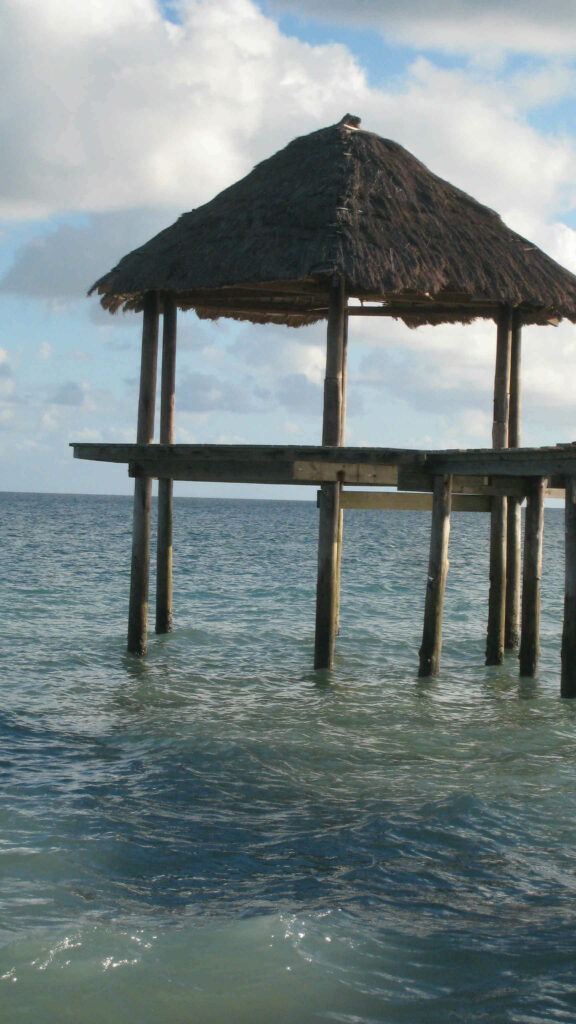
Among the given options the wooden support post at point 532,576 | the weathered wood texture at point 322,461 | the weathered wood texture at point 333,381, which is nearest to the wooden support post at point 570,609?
the weathered wood texture at point 322,461

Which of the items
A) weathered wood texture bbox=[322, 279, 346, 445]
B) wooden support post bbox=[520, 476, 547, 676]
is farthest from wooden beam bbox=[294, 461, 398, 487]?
wooden support post bbox=[520, 476, 547, 676]

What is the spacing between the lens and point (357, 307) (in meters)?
13.9

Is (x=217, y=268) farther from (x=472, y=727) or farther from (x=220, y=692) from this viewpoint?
(x=472, y=727)

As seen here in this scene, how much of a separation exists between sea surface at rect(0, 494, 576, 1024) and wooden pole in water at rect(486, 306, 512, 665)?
1.50 feet

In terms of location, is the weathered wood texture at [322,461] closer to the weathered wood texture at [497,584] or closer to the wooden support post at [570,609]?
the wooden support post at [570,609]

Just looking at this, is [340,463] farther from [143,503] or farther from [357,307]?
[357,307]

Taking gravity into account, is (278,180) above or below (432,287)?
above

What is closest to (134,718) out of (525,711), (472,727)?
(472,727)

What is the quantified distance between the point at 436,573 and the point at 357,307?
4.50 m

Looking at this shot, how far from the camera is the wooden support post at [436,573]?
10.9 meters

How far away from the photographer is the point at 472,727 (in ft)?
31.4

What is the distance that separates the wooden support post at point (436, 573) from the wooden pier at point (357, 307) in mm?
15

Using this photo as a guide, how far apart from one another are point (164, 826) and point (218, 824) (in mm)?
334

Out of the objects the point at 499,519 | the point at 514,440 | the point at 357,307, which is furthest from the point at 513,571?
the point at 357,307
